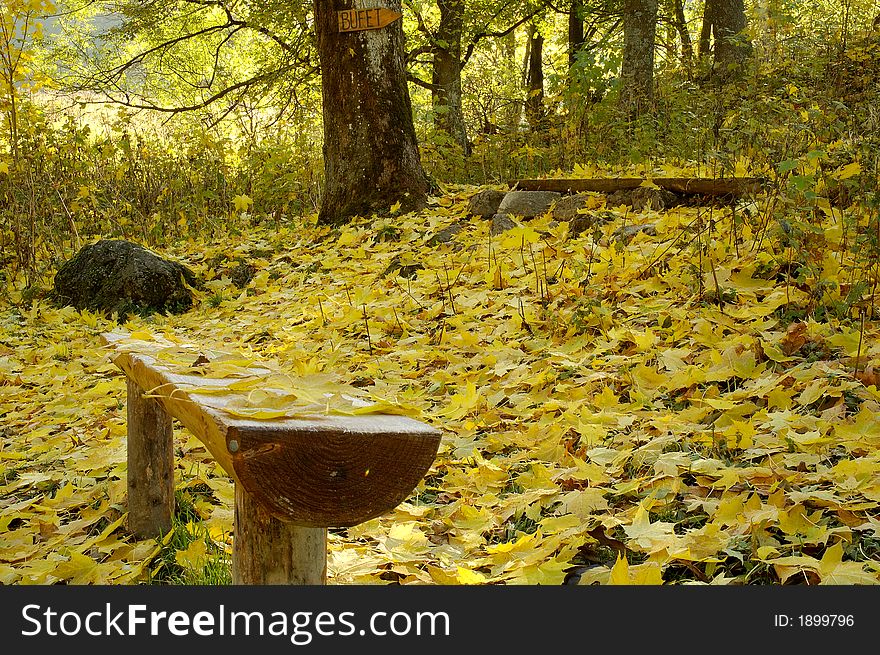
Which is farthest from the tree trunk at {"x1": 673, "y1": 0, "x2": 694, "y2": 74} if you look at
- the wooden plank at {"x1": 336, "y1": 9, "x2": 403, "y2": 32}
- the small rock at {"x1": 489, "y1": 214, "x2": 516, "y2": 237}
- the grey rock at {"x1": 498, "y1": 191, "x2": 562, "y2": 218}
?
the small rock at {"x1": 489, "y1": 214, "x2": 516, "y2": 237}

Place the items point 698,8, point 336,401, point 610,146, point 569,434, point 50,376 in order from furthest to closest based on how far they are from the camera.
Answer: point 698,8 → point 610,146 → point 50,376 → point 569,434 → point 336,401

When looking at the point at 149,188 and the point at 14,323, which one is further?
the point at 149,188

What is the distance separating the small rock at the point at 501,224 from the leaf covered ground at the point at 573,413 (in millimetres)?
184

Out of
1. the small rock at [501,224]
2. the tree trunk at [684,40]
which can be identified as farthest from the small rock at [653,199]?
the tree trunk at [684,40]

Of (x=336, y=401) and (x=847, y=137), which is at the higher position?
(x=847, y=137)

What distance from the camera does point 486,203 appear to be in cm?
568

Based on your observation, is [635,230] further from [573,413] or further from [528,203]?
[573,413]

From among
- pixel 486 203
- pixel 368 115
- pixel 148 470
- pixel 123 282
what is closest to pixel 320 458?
pixel 148 470

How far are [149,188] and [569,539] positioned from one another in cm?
680

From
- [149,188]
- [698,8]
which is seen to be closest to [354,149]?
[149,188]

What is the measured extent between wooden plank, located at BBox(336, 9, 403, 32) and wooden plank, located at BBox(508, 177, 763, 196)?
1.65 m

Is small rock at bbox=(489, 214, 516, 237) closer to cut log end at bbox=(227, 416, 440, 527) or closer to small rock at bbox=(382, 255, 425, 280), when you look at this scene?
small rock at bbox=(382, 255, 425, 280)

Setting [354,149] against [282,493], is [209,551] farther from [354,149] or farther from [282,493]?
[354,149]

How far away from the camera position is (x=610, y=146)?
6.84 m
